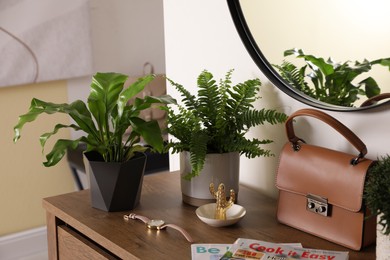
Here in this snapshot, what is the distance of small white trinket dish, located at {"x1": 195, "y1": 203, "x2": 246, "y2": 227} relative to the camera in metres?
1.31

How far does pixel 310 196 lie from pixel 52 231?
612 mm

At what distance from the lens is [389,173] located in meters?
1.02

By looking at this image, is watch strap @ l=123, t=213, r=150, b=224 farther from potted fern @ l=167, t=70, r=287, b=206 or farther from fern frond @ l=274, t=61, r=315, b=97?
fern frond @ l=274, t=61, r=315, b=97

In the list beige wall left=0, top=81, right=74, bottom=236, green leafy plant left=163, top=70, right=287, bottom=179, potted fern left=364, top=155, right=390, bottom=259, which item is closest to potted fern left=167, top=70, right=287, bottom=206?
green leafy plant left=163, top=70, right=287, bottom=179

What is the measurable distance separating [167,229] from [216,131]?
0.80 ft

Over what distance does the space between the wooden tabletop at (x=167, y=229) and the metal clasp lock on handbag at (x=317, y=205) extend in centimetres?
5

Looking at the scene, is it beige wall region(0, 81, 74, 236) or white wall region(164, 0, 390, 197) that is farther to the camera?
beige wall region(0, 81, 74, 236)

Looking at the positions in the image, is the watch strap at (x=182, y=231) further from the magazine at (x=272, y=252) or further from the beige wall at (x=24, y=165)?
the beige wall at (x=24, y=165)

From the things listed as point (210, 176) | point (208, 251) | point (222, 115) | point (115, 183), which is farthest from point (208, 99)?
point (208, 251)

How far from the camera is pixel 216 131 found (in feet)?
4.66

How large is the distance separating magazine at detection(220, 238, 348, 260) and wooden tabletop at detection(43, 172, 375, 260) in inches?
1.7

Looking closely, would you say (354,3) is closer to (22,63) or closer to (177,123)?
(177,123)

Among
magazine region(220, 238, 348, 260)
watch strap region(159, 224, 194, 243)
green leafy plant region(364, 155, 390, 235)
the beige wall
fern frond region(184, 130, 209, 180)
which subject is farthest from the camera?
the beige wall

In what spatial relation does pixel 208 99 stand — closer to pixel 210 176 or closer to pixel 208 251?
pixel 210 176
